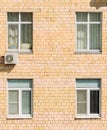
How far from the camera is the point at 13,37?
17344 mm

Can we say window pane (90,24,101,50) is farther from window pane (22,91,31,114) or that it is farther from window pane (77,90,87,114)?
window pane (22,91,31,114)

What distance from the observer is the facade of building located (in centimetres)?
1709

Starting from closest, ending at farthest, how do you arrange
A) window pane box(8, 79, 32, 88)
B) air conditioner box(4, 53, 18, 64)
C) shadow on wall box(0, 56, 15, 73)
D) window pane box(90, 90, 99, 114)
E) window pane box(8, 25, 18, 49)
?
air conditioner box(4, 53, 18, 64), shadow on wall box(0, 56, 15, 73), window pane box(8, 79, 32, 88), window pane box(8, 25, 18, 49), window pane box(90, 90, 99, 114)

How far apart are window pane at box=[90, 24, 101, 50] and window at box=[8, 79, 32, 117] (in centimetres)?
241

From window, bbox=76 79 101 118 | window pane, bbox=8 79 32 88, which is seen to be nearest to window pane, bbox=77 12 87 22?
window, bbox=76 79 101 118

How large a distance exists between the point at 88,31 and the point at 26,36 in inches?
80.3

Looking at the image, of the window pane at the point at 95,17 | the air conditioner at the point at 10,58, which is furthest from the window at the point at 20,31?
the window pane at the point at 95,17

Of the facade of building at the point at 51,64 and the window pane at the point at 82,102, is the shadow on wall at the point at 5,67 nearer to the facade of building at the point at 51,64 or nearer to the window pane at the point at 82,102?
the facade of building at the point at 51,64

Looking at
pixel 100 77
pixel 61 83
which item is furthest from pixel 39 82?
pixel 100 77

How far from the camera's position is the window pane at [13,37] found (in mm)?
17312

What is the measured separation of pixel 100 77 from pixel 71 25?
76.2 inches

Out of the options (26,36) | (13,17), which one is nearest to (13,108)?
(26,36)

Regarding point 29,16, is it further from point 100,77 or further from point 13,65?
point 100,77

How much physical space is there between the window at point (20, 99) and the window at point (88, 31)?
2.13m
